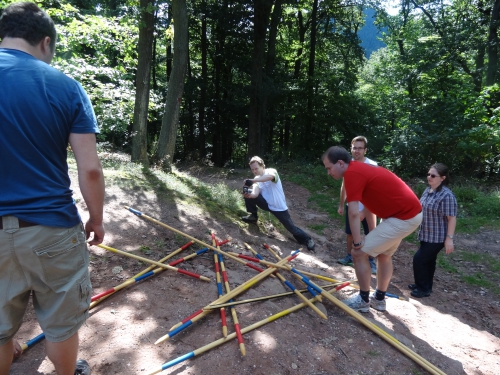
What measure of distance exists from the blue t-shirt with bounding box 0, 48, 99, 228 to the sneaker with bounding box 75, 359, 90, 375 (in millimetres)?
1219

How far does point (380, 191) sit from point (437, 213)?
1550 mm

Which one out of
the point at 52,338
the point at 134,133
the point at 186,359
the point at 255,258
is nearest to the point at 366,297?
the point at 255,258

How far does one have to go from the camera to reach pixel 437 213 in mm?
4605

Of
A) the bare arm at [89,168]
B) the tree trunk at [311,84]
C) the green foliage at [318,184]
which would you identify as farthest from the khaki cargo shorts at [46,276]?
the tree trunk at [311,84]

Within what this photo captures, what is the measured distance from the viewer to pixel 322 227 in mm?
7828

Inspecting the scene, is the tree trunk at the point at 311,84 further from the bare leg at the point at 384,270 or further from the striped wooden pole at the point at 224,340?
the striped wooden pole at the point at 224,340

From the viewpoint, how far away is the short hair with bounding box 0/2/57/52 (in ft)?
5.82

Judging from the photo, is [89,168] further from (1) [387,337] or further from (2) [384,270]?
(2) [384,270]

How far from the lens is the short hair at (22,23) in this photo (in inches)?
69.9

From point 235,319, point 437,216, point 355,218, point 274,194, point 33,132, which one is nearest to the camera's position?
point 33,132

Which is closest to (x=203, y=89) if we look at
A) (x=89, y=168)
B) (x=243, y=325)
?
(x=243, y=325)

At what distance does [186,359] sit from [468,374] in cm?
247

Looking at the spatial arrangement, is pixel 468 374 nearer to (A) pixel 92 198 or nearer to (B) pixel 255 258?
(B) pixel 255 258


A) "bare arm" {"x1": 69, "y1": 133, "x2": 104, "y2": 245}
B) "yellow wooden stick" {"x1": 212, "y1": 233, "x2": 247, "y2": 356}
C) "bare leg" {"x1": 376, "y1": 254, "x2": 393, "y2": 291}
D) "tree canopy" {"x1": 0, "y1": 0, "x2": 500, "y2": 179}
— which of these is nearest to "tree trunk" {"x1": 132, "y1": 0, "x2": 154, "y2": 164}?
"tree canopy" {"x1": 0, "y1": 0, "x2": 500, "y2": 179}
